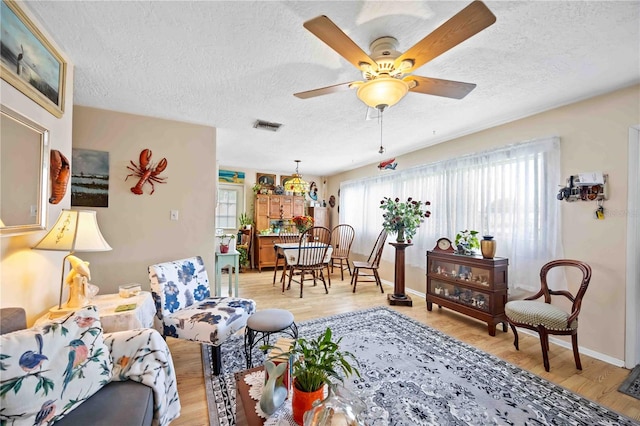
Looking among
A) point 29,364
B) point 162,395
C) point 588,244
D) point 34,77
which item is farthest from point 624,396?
point 34,77

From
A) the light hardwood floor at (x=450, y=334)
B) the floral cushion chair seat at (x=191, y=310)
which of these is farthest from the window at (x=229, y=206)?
the floral cushion chair seat at (x=191, y=310)

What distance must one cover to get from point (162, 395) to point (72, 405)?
13.3 inches

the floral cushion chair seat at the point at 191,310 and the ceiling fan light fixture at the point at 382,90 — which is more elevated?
the ceiling fan light fixture at the point at 382,90

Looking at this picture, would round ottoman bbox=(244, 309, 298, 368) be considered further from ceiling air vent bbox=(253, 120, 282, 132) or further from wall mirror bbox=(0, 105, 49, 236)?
ceiling air vent bbox=(253, 120, 282, 132)

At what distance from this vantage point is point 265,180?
6395 mm

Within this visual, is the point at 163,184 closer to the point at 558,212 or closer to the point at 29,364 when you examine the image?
the point at 29,364

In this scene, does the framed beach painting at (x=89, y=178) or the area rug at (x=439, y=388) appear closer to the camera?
the area rug at (x=439, y=388)

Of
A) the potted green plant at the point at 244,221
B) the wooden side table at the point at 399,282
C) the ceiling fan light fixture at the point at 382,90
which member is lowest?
the wooden side table at the point at 399,282

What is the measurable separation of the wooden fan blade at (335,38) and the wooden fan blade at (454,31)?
256 millimetres

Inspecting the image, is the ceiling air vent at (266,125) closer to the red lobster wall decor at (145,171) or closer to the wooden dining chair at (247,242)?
the red lobster wall decor at (145,171)

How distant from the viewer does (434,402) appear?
1.72m

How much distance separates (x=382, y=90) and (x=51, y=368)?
6.61ft

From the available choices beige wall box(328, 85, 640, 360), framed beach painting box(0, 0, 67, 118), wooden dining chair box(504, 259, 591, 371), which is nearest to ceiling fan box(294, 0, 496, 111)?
framed beach painting box(0, 0, 67, 118)

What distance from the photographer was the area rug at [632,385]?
1.84 meters
